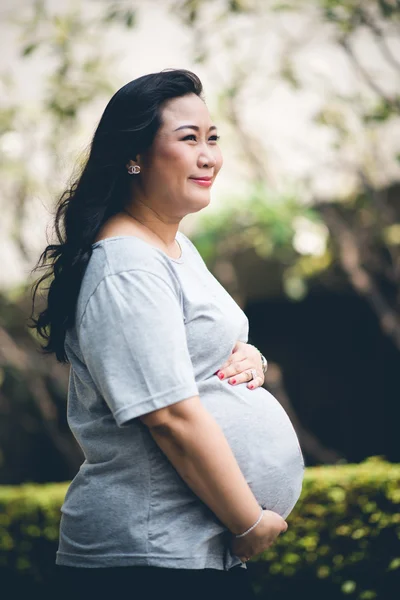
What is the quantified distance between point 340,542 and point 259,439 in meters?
2.53

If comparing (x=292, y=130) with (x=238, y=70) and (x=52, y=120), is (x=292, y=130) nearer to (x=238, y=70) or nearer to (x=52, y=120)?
(x=238, y=70)

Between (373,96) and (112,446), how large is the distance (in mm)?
4569

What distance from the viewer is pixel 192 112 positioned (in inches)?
73.3

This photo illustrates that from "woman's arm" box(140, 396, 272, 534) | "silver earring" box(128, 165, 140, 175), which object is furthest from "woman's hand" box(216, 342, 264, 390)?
"silver earring" box(128, 165, 140, 175)

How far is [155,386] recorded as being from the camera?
1.58m

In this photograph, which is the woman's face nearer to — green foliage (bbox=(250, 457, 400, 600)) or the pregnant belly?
the pregnant belly

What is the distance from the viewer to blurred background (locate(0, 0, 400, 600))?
527 cm

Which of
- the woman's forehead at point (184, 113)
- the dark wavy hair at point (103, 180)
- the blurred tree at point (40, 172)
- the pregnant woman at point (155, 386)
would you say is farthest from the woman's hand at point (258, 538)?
the blurred tree at point (40, 172)

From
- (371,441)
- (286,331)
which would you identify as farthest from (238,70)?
(371,441)

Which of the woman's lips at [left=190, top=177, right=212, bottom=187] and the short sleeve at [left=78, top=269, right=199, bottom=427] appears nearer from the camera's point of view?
the short sleeve at [left=78, top=269, right=199, bottom=427]

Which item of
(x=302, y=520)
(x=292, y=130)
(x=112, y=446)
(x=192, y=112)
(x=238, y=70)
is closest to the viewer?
(x=112, y=446)

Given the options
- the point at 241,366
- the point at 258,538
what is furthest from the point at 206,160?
the point at 258,538

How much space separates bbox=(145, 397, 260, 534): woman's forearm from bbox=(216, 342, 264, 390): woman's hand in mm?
224

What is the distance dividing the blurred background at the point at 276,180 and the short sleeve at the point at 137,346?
11.3ft
